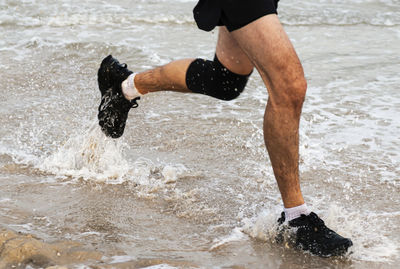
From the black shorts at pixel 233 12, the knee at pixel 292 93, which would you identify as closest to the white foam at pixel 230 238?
the knee at pixel 292 93

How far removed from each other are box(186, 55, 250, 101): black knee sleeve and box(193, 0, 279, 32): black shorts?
444mm

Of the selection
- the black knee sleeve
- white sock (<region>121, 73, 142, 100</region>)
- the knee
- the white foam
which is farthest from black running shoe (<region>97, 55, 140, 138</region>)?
the knee

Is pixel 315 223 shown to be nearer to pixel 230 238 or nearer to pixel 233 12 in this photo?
pixel 230 238

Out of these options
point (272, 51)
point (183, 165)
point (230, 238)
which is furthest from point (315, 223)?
point (183, 165)

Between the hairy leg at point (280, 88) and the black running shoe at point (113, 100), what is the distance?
1.11m

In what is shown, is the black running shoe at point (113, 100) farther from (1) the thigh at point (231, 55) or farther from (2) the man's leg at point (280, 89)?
(2) the man's leg at point (280, 89)

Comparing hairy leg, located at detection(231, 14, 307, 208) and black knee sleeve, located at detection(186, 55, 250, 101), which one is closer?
hairy leg, located at detection(231, 14, 307, 208)

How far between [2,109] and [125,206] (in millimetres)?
2109

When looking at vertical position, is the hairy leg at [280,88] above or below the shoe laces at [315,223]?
above

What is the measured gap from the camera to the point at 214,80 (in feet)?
10.5

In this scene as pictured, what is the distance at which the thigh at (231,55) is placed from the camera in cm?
301

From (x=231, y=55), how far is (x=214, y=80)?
0.20 m

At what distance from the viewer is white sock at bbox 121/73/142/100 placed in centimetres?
355

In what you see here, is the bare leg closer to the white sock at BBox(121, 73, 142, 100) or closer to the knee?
the white sock at BBox(121, 73, 142, 100)
